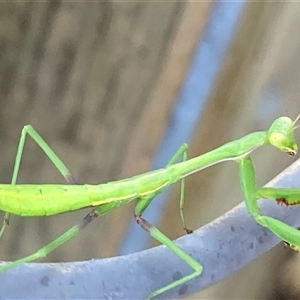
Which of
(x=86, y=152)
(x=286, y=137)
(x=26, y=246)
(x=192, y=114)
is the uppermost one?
(x=286, y=137)

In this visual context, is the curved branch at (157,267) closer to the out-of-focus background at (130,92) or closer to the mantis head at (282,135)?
the mantis head at (282,135)

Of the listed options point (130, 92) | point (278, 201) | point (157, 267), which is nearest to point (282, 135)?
point (278, 201)

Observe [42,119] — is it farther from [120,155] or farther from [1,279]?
[1,279]

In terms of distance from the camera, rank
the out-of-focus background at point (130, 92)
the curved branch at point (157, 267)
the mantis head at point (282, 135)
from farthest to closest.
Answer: the out-of-focus background at point (130, 92)
the mantis head at point (282, 135)
the curved branch at point (157, 267)

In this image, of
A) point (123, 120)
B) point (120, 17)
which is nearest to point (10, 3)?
point (120, 17)

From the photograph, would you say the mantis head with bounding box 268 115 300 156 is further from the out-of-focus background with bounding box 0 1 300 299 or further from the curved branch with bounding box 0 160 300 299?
the out-of-focus background with bounding box 0 1 300 299

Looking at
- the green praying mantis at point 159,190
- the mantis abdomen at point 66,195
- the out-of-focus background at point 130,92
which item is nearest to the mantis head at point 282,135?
the green praying mantis at point 159,190

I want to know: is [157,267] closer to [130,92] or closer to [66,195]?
[66,195]
